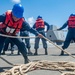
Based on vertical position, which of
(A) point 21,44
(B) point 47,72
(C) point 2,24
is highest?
(C) point 2,24

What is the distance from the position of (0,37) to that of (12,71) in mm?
1430

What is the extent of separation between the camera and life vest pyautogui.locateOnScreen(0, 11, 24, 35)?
235 inches

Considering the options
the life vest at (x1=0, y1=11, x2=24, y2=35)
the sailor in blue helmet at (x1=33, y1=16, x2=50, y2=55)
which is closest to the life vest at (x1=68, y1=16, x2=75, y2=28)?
the sailor in blue helmet at (x1=33, y1=16, x2=50, y2=55)

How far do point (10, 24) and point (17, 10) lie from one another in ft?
1.19

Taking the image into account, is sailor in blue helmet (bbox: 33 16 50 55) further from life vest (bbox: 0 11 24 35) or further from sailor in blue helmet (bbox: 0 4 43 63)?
life vest (bbox: 0 11 24 35)

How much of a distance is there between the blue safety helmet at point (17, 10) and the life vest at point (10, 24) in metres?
0.12

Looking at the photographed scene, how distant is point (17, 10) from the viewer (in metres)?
5.93

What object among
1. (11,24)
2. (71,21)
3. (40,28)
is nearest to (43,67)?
(11,24)

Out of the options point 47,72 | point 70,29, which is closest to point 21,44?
point 47,72

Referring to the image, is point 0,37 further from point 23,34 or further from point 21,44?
point 23,34

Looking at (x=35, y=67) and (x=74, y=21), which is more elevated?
(x=74, y=21)

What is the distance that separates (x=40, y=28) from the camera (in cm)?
1044

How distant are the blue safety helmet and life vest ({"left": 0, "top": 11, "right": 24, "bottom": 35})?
0.38 feet

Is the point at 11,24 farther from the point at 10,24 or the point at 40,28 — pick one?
the point at 40,28
